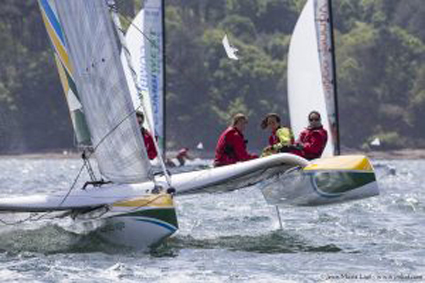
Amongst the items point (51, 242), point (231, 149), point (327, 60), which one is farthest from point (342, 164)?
point (327, 60)

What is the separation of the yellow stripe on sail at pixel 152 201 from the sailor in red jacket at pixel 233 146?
221cm

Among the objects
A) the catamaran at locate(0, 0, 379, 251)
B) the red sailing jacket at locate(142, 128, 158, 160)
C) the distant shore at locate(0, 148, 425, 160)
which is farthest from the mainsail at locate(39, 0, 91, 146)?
the distant shore at locate(0, 148, 425, 160)

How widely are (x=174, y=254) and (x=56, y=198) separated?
4.97 ft

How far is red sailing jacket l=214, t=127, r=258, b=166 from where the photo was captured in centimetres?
1545

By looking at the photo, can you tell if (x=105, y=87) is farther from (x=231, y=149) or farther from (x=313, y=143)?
(x=313, y=143)

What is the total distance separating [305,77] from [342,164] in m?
11.0

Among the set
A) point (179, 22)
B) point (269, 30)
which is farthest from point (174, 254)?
point (269, 30)

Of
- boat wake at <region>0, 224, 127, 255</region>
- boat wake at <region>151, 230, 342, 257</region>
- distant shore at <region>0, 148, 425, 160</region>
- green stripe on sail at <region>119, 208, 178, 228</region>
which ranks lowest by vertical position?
distant shore at <region>0, 148, 425, 160</region>

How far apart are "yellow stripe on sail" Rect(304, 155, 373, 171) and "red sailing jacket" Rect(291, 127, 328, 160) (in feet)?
2.75

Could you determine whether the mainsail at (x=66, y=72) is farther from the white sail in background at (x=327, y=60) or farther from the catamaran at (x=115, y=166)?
the white sail in background at (x=327, y=60)

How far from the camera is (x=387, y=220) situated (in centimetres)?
1839

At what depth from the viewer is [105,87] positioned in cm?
1447

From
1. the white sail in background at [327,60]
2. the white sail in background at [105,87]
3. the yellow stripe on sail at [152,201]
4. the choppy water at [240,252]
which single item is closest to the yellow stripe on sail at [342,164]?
the choppy water at [240,252]

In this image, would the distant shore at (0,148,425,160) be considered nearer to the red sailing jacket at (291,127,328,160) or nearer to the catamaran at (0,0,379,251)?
the red sailing jacket at (291,127,328,160)
